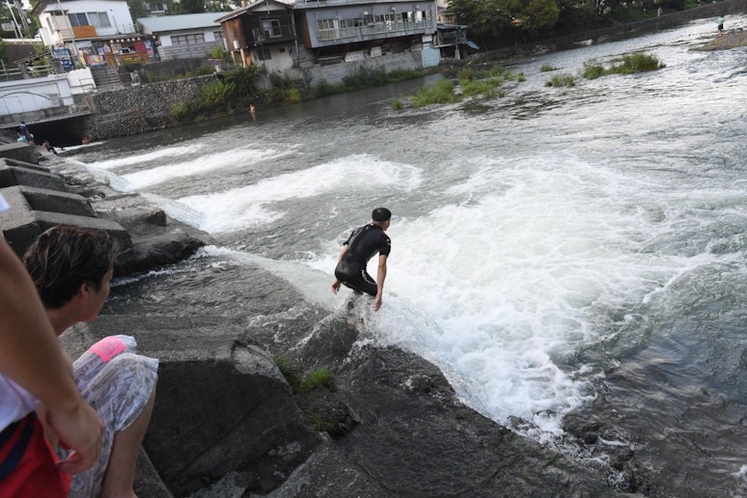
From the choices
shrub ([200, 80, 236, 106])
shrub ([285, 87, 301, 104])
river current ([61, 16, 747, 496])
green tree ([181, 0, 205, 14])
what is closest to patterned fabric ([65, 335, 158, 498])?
river current ([61, 16, 747, 496])

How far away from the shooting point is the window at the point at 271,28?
41188 mm

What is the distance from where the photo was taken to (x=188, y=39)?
157 ft

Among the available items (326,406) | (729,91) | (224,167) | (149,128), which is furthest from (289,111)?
(326,406)

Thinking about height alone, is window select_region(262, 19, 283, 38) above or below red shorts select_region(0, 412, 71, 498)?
above

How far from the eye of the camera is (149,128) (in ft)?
115

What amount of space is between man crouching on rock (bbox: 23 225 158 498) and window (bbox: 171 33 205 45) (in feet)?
174

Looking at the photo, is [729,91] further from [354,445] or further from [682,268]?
[354,445]

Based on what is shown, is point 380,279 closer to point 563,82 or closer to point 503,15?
point 563,82

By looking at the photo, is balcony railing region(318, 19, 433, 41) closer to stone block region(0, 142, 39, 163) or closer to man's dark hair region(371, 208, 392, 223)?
stone block region(0, 142, 39, 163)

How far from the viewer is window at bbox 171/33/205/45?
154 ft

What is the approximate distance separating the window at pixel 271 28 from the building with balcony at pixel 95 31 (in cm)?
1124

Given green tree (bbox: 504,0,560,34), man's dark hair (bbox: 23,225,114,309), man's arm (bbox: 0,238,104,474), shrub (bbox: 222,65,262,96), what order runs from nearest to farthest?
1. man's arm (bbox: 0,238,104,474)
2. man's dark hair (bbox: 23,225,114,309)
3. shrub (bbox: 222,65,262,96)
4. green tree (bbox: 504,0,560,34)

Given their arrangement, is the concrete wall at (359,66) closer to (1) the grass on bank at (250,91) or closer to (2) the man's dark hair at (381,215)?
(1) the grass on bank at (250,91)

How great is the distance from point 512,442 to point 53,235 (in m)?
3.48
